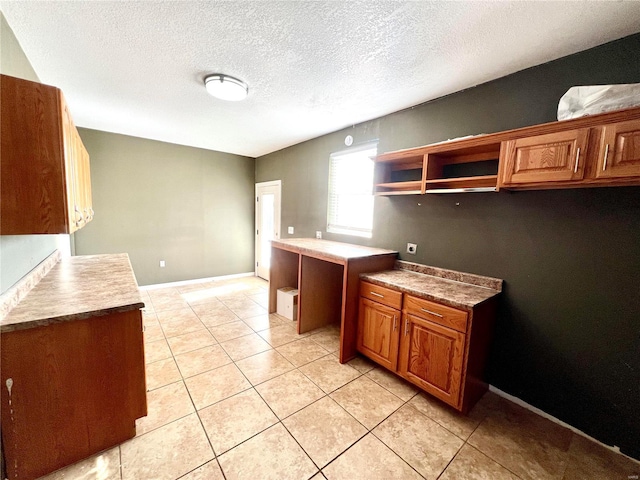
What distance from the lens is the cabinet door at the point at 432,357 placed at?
5.76ft

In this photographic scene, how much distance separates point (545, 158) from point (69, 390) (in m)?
3.09

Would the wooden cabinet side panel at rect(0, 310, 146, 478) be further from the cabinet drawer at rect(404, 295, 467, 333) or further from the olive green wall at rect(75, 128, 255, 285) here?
the olive green wall at rect(75, 128, 255, 285)

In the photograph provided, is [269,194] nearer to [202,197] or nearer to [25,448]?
[202,197]

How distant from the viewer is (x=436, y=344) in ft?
6.10

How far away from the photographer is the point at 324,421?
68.2 inches

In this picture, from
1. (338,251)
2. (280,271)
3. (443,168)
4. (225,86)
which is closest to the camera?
(225,86)

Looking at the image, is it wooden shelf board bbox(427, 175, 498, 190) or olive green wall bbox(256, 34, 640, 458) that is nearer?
olive green wall bbox(256, 34, 640, 458)

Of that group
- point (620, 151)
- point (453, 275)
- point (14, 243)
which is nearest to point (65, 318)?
point (14, 243)

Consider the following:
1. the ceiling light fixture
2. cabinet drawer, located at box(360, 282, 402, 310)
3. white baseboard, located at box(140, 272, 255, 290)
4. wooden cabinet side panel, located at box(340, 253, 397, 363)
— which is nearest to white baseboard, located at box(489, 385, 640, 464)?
cabinet drawer, located at box(360, 282, 402, 310)

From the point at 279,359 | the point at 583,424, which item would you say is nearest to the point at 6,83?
the point at 279,359

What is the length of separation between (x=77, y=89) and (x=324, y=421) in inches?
148

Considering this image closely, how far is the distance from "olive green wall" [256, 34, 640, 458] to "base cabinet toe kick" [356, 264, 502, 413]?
23 cm

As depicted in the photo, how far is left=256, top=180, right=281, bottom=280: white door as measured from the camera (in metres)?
4.76

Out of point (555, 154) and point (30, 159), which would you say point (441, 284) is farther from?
point (30, 159)
